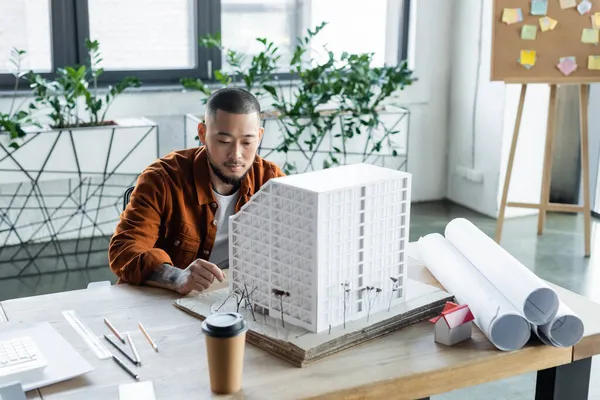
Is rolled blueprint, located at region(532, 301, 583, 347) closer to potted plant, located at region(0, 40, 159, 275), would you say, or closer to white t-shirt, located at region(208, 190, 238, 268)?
white t-shirt, located at region(208, 190, 238, 268)

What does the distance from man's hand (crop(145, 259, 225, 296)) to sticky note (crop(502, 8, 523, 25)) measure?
272cm

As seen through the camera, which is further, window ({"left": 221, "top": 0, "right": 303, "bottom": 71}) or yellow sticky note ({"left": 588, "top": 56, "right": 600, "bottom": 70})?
window ({"left": 221, "top": 0, "right": 303, "bottom": 71})

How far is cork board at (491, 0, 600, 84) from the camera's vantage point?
4078 millimetres

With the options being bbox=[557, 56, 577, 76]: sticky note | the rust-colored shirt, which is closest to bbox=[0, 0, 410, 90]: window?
bbox=[557, 56, 577, 76]: sticky note

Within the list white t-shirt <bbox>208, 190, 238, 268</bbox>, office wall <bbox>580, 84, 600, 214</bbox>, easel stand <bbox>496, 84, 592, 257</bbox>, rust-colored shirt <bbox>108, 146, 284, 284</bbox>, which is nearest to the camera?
rust-colored shirt <bbox>108, 146, 284, 284</bbox>

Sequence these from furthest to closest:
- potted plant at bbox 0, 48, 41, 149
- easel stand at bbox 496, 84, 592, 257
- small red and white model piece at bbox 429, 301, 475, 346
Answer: easel stand at bbox 496, 84, 592, 257 < potted plant at bbox 0, 48, 41, 149 < small red and white model piece at bbox 429, 301, 475, 346

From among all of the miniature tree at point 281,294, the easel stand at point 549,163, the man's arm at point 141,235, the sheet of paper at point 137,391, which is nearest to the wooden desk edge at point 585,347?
A: the miniature tree at point 281,294

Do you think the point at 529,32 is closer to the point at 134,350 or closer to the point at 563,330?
the point at 563,330

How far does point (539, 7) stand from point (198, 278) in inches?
113

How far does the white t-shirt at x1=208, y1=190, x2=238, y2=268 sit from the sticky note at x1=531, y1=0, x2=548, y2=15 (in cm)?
243

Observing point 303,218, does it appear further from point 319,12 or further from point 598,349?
point 319,12

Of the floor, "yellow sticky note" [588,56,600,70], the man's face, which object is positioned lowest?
the floor

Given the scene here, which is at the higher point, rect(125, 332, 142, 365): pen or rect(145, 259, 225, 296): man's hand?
rect(145, 259, 225, 296): man's hand

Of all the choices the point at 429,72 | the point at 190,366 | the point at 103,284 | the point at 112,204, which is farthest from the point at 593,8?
the point at 190,366
